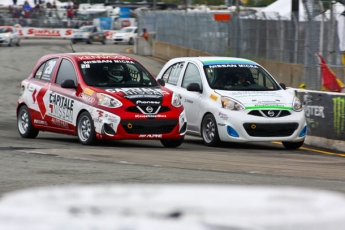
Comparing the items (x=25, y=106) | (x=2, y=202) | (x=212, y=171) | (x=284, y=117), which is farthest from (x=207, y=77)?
(x=2, y=202)

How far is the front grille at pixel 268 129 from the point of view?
13.1 m

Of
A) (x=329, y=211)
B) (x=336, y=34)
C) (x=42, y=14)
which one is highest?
(x=329, y=211)

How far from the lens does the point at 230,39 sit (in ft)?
94.1

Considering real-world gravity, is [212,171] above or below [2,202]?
below

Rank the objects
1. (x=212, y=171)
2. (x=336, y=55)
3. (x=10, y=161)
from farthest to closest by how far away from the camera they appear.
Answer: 1. (x=336, y=55)
2. (x=10, y=161)
3. (x=212, y=171)

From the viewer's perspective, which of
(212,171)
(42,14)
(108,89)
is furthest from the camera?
(42,14)

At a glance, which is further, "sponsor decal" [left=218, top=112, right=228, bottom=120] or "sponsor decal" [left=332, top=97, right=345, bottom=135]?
"sponsor decal" [left=332, top=97, right=345, bottom=135]

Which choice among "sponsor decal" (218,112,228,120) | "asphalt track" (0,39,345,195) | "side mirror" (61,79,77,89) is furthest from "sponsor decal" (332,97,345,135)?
"side mirror" (61,79,77,89)

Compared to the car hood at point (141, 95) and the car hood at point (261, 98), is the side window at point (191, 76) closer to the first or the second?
the car hood at point (261, 98)

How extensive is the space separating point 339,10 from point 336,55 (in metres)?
1.00

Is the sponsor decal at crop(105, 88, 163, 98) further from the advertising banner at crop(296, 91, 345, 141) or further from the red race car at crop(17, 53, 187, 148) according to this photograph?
the advertising banner at crop(296, 91, 345, 141)

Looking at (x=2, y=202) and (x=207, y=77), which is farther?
(x=207, y=77)

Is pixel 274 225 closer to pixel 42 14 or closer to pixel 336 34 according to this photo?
pixel 336 34

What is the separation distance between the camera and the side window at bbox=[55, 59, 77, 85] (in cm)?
1343
